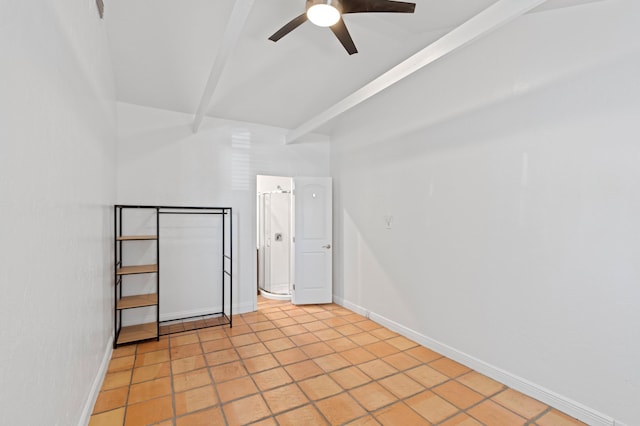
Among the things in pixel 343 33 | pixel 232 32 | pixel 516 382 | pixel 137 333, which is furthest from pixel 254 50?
pixel 516 382

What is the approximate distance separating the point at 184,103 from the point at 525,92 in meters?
3.71

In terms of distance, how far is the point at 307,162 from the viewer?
5117 mm

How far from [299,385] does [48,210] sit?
7.20ft

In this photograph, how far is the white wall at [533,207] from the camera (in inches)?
80.2

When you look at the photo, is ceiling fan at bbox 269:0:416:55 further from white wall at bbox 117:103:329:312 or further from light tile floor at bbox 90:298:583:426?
light tile floor at bbox 90:298:583:426

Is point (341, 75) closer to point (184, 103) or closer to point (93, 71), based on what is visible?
point (184, 103)

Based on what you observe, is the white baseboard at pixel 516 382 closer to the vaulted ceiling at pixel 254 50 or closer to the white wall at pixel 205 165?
the white wall at pixel 205 165

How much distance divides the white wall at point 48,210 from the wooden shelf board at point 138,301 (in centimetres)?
102

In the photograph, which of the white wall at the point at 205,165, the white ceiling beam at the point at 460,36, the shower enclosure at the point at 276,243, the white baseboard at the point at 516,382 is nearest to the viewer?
the white ceiling beam at the point at 460,36

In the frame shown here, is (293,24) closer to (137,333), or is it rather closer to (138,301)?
(138,301)

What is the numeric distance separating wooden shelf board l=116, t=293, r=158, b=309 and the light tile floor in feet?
1.46

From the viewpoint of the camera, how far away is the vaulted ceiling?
2.47m

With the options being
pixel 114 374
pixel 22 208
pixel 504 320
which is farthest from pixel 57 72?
pixel 504 320

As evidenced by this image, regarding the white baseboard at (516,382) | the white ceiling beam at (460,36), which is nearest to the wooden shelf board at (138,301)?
the white baseboard at (516,382)
